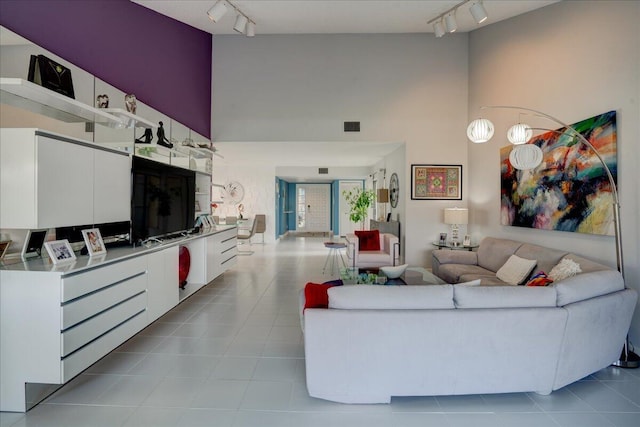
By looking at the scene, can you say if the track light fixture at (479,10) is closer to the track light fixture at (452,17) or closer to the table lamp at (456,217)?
the track light fixture at (452,17)

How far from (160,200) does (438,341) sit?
10.3 feet

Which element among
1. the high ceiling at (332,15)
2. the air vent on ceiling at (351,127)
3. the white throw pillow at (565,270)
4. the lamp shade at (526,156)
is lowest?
the white throw pillow at (565,270)

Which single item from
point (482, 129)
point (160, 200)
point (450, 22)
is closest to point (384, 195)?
point (450, 22)

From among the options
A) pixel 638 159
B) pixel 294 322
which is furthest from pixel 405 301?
pixel 638 159

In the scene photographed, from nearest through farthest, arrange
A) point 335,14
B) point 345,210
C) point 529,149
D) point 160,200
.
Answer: point 529,149 → point 160,200 → point 335,14 → point 345,210

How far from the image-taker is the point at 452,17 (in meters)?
4.74

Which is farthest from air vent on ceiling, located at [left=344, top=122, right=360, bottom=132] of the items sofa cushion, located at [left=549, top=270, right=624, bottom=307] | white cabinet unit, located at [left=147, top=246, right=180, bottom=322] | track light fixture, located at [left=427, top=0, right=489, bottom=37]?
sofa cushion, located at [left=549, top=270, right=624, bottom=307]

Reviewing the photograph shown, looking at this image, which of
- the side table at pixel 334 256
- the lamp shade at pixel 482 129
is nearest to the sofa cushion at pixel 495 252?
the lamp shade at pixel 482 129

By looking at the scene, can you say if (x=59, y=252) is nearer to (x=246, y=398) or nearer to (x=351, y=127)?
(x=246, y=398)

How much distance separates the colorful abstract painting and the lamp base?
41.7 inches

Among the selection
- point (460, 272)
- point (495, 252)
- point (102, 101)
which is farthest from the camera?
point (495, 252)

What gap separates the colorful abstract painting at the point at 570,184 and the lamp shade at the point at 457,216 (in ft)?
3.11

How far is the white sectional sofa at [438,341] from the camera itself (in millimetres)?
2115

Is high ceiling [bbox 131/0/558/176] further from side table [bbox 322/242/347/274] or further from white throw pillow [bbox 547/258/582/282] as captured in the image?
white throw pillow [bbox 547/258/582/282]
